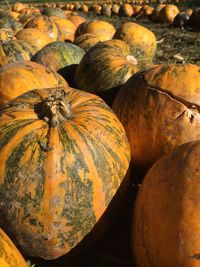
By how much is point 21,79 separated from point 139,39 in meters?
2.77

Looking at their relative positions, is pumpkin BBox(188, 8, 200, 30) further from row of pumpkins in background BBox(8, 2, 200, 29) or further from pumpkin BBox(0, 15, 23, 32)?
pumpkin BBox(0, 15, 23, 32)

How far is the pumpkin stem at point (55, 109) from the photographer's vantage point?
2.46m

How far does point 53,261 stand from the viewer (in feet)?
8.89

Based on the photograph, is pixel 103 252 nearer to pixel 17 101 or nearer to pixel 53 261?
pixel 53 261

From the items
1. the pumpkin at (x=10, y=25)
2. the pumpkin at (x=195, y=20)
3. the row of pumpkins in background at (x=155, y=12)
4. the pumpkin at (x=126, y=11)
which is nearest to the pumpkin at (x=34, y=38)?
the pumpkin at (x=10, y=25)

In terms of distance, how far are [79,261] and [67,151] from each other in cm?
83

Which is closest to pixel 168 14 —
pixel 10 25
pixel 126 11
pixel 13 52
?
pixel 126 11

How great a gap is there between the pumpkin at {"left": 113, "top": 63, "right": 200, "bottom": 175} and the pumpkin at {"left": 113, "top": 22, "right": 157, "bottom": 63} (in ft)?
8.40

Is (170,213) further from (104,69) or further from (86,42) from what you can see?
(86,42)

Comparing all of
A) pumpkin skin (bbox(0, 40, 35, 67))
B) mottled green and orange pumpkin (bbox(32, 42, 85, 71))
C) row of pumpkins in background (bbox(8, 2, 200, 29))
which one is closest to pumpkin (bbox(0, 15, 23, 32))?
pumpkin skin (bbox(0, 40, 35, 67))

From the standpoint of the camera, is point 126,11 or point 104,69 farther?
point 126,11

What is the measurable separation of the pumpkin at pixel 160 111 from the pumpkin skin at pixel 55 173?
0.52 metres

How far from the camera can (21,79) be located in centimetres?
351

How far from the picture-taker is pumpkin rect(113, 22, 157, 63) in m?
5.75
